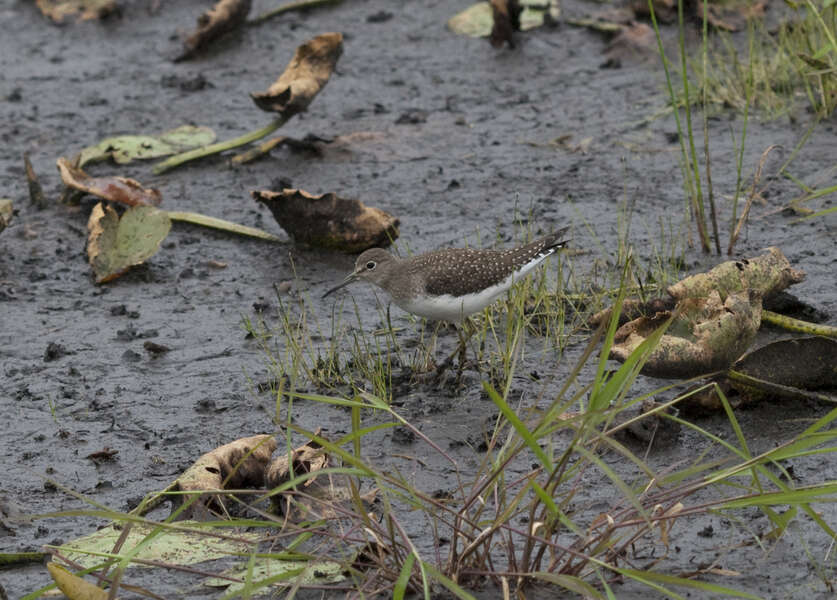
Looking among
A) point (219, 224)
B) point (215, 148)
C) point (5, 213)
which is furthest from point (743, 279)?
point (5, 213)

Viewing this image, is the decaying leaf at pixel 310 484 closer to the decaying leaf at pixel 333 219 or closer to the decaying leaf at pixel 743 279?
the decaying leaf at pixel 743 279

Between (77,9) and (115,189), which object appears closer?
(115,189)

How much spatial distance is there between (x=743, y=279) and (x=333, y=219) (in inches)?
105

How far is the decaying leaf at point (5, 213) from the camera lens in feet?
23.1

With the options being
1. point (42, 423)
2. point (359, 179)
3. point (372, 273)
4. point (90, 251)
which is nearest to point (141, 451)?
point (42, 423)

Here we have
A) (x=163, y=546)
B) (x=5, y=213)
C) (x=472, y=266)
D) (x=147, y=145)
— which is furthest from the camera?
(x=147, y=145)

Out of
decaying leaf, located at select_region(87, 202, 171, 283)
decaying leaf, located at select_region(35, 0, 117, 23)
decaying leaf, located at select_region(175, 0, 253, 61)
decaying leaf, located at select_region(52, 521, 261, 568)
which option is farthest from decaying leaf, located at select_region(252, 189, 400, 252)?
decaying leaf, located at select_region(35, 0, 117, 23)

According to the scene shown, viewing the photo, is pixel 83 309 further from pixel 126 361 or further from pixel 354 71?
pixel 354 71

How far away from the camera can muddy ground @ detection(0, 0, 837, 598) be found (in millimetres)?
4977

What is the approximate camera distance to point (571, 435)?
4984 mm

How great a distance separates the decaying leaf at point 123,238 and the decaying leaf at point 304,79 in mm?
1316

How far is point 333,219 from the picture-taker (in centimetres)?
688

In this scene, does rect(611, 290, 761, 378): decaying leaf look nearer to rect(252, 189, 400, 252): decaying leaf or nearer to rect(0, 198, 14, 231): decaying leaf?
rect(252, 189, 400, 252): decaying leaf

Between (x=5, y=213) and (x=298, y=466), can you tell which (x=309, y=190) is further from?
(x=298, y=466)
